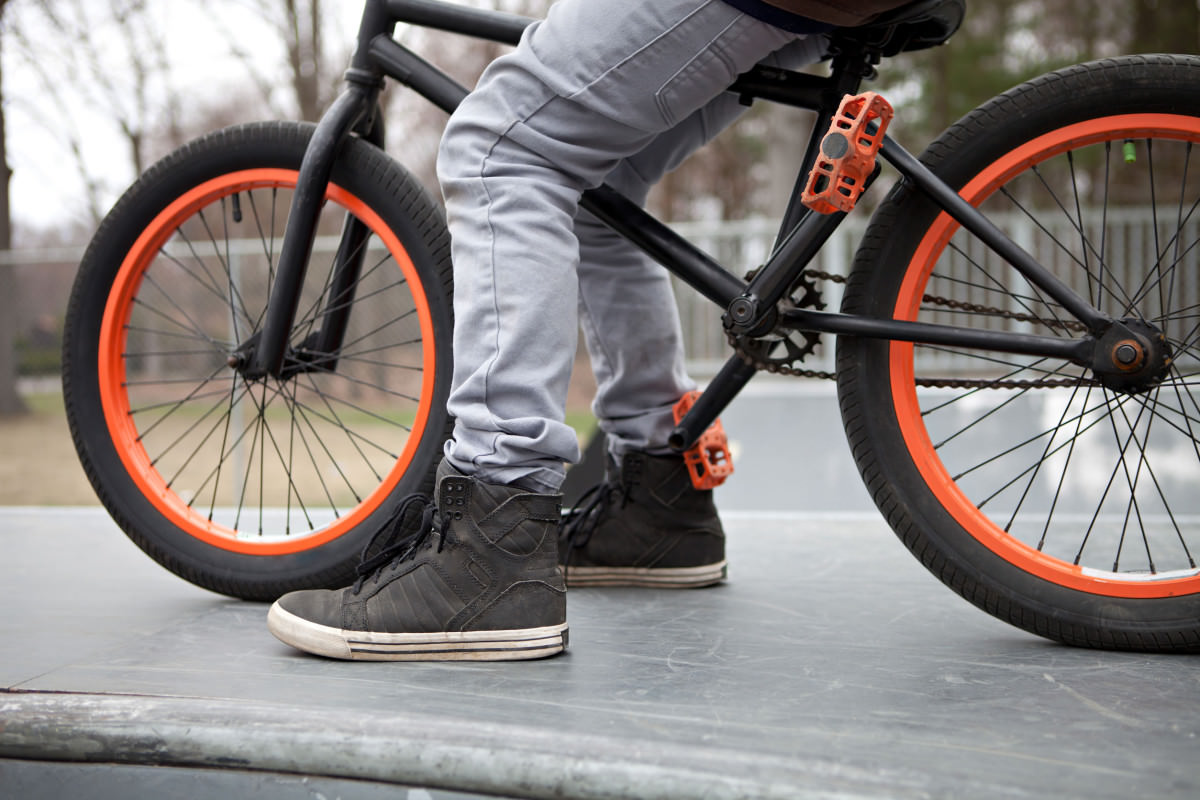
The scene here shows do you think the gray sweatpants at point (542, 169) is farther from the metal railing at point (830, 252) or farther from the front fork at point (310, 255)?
the metal railing at point (830, 252)

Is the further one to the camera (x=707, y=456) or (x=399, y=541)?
(x=707, y=456)

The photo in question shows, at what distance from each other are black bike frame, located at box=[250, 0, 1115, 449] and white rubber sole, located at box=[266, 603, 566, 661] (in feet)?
1.62

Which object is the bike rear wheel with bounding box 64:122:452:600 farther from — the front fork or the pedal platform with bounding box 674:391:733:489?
the pedal platform with bounding box 674:391:733:489

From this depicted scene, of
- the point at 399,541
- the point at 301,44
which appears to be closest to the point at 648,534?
the point at 399,541

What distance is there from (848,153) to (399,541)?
80cm

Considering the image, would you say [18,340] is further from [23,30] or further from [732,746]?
[732,746]

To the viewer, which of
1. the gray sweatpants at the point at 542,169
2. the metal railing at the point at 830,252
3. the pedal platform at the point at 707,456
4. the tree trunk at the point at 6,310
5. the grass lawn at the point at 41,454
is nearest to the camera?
the gray sweatpants at the point at 542,169

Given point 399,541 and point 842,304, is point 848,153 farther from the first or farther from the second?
point 399,541

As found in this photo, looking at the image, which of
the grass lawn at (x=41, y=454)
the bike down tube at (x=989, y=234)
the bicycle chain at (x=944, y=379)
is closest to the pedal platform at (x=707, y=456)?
the bicycle chain at (x=944, y=379)

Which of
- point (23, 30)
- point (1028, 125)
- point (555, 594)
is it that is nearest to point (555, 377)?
point (555, 594)

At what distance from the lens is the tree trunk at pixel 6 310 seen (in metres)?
7.27

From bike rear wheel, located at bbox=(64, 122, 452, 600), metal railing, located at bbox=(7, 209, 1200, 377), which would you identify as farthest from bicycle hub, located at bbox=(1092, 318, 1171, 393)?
metal railing, located at bbox=(7, 209, 1200, 377)

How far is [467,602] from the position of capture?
49.9 inches

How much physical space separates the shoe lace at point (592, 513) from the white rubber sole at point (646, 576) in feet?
0.18
